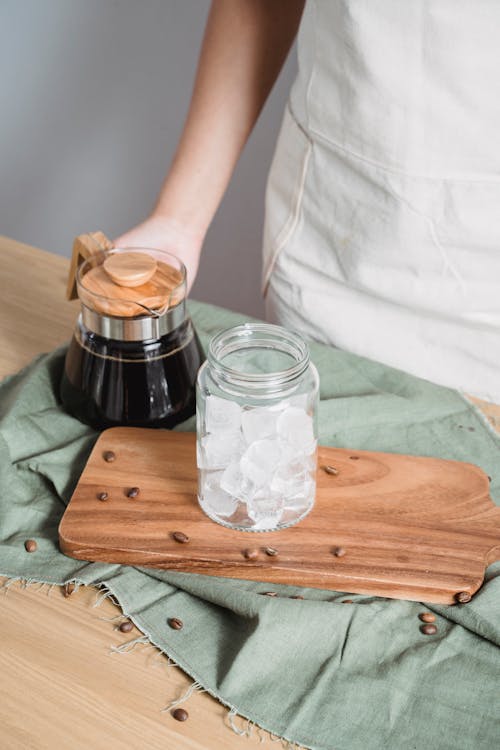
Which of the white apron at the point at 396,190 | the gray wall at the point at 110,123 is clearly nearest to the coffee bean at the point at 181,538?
the white apron at the point at 396,190

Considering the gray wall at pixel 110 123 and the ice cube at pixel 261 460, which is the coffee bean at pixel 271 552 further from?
the gray wall at pixel 110 123

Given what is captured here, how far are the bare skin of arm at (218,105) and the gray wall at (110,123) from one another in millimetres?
674

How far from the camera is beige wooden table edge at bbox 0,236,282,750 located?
75 centimetres

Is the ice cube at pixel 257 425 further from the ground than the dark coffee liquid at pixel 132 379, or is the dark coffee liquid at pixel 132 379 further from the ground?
the ice cube at pixel 257 425

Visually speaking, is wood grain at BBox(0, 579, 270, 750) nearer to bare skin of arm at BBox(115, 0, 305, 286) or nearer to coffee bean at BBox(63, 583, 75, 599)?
coffee bean at BBox(63, 583, 75, 599)

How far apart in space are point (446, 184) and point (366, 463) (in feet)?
1.26

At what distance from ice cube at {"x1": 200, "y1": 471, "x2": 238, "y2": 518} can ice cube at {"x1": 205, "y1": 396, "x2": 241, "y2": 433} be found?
0.05 meters

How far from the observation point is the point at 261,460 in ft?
2.96

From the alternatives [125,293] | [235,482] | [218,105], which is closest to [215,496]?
[235,482]

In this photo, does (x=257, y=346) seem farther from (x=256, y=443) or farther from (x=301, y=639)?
(x=301, y=639)

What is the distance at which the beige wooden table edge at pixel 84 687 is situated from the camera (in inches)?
29.4

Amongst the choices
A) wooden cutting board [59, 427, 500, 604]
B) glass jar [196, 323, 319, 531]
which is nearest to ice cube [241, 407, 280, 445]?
glass jar [196, 323, 319, 531]

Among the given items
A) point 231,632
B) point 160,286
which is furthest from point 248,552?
point 160,286

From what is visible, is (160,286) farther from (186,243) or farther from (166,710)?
(166,710)
